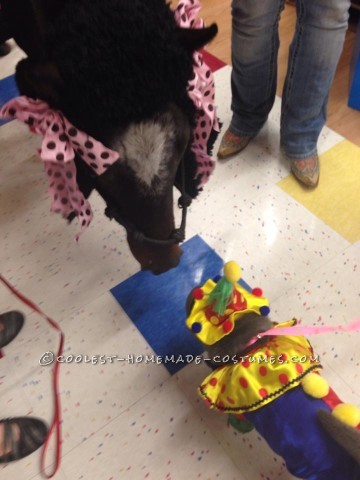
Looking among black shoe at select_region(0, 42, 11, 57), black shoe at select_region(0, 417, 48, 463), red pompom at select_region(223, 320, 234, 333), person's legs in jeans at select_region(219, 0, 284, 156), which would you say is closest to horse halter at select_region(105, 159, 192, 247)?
red pompom at select_region(223, 320, 234, 333)

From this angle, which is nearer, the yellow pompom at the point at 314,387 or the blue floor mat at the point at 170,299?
the yellow pompom at the point at 314,387

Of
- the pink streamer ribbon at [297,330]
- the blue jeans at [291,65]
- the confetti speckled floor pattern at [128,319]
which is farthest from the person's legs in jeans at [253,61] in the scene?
the pink streamer ribbon at [297,330]

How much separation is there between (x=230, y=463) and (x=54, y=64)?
0.83 meters

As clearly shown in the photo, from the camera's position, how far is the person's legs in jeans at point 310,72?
1.05 m

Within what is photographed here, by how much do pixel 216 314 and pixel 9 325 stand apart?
59 cm

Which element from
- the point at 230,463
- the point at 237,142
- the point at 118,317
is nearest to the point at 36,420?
the point at 118,317

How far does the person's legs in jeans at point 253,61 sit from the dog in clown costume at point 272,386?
2.49 ft

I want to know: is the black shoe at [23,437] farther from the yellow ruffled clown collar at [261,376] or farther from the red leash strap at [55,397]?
the yellow ruffled clown collar at [261,376]

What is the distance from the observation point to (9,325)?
1.03m

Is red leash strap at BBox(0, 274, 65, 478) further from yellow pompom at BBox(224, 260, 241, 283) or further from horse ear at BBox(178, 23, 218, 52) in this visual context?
horse ear at BBox(178, 23, 218, 52)

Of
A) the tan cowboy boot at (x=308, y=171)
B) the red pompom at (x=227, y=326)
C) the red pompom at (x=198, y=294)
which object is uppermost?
the red pompom at (x=227, y=326)

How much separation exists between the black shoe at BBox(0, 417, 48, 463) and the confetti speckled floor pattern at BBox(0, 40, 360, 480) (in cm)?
2

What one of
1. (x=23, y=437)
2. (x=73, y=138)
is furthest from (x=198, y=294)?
(x=23, y=437)

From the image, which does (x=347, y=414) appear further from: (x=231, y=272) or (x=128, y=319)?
(x=128, y=319)
